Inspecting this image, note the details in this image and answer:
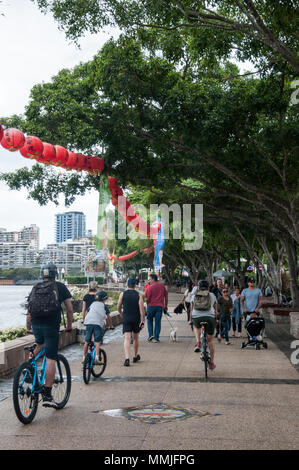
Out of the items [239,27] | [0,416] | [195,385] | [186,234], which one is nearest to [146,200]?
[186,234]

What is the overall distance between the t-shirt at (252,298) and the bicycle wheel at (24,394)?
8191mm

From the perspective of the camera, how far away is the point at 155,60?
43.9ft

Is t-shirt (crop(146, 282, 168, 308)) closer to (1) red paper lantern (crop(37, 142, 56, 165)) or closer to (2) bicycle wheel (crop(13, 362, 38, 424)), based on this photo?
(1) red paper lantern (crop(37, 142, 56, 165))

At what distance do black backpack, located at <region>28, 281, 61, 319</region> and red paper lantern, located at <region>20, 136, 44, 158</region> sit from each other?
17.6 ft

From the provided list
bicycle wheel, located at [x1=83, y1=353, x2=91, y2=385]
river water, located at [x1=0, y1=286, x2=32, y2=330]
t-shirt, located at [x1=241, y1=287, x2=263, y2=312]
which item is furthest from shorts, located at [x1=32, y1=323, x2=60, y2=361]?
river water, located at [x1=0, y1=286, x2=32, y2=330]

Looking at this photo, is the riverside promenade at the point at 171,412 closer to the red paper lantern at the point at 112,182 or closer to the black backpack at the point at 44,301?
the black backpack at the point at 44,301

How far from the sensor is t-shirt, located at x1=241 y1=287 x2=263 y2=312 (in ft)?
45.0

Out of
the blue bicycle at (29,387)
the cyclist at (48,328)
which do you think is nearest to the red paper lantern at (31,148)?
the cyclist at (48,328)

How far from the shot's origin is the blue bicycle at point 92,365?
8.78m

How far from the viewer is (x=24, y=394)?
6.23 m

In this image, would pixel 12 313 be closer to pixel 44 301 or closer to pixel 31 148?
pixel 31 148

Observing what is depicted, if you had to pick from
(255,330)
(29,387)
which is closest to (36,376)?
(29,387)
